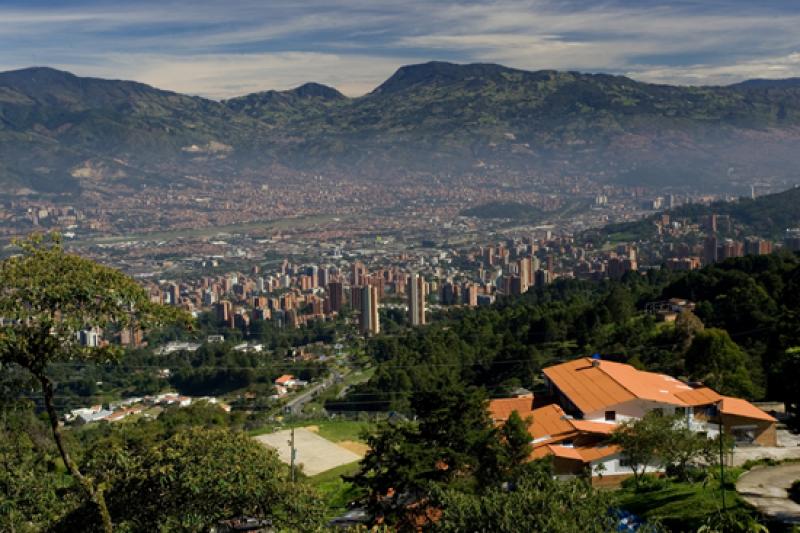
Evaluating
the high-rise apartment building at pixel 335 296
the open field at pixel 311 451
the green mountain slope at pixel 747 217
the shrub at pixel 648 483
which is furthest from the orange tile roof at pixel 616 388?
the green mountain slope at pixel 747 217

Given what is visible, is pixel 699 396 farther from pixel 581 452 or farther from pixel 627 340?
pixel 627 340

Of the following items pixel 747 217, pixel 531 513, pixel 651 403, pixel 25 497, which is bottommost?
pixel 747 217

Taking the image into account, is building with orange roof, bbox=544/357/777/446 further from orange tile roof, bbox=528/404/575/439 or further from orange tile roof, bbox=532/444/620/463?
orange tile roof, bbox=532/444/620/463

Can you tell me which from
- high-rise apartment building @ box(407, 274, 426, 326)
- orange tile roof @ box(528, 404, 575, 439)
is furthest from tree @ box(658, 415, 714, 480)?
high-rise apartment building @ box(407, 274, 426, 326)

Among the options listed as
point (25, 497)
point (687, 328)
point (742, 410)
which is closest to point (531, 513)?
point (25, 497)

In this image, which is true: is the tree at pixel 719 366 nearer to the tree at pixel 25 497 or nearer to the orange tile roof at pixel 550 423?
the orange tile roof at pixel 550 423
